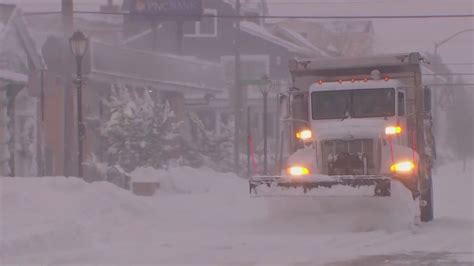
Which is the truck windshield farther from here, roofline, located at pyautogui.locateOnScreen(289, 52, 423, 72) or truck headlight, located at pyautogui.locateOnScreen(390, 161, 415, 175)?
truck headlight, located at pyautogui.locateOnScreen(390, 161, 415, 175)

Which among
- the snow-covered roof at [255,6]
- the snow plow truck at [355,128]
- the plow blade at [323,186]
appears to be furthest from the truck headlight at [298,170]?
the snow-covered roof at [255,6]

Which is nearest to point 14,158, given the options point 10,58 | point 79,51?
point 10,58

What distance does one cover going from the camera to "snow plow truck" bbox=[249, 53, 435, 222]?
51.8ft

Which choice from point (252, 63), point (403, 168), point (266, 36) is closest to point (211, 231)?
point (403, 168)

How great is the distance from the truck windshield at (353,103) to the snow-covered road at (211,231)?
229 cm

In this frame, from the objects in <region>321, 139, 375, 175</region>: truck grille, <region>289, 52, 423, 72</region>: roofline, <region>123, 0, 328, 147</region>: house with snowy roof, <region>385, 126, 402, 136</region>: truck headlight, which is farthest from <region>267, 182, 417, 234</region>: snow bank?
<region>123, 0, 328, 147</region>: house with snowy roof

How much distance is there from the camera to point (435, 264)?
11.4 meters

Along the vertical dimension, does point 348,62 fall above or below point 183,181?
above

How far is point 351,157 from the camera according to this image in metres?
16.7

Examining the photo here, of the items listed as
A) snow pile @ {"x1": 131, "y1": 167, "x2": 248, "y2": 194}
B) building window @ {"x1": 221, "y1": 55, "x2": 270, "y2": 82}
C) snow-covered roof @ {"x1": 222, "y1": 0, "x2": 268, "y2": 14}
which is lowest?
snow pile @ {"x1": 131, "y1": 167, "x2": 248, "y2": 194}

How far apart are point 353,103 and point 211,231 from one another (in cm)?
383

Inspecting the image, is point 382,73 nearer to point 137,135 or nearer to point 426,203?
point 426,203

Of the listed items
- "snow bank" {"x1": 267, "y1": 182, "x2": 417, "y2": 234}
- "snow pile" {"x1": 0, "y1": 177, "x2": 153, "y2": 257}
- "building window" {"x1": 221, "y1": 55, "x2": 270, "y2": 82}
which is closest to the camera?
"snow pile" {"x1": 0, "y1": 177, "x2": 153, "y2": 257}

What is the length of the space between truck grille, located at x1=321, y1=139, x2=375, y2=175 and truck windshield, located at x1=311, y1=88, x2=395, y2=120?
1.13m
